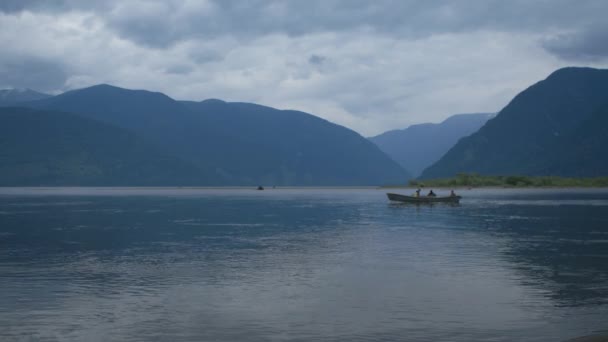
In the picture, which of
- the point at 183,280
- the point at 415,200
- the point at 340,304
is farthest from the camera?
the point at 415,200

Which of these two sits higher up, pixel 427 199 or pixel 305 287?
pixel 427 199

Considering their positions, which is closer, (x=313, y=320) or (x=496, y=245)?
(x=313, y=320)

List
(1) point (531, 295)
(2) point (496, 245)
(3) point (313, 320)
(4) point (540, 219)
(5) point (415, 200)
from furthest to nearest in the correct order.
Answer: (5) point (415, 200), (4) point (540, 219), (2) point (496, 245), (1) point (531, 295), (3) point (313, 320)

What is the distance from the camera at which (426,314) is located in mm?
22188

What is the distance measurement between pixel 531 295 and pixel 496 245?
66.1ft

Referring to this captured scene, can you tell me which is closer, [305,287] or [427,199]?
[305,287]

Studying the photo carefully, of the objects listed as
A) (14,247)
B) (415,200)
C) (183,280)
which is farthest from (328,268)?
(415,200)

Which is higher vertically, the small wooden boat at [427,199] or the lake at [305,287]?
the small wooden boat at [427,199]

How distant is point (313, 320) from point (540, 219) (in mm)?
61108

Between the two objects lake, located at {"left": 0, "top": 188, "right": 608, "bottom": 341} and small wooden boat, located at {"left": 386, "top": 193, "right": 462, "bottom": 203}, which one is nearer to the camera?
lake, located at {"left": 0, "top": 188, "right": 608, "bottom": 341}

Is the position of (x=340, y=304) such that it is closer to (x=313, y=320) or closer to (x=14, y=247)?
(x=313, y=320)

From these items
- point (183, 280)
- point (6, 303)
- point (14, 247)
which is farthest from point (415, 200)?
point (6, 303)

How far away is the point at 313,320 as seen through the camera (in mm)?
21281

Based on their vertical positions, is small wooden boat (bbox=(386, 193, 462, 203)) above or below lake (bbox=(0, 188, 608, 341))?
above
